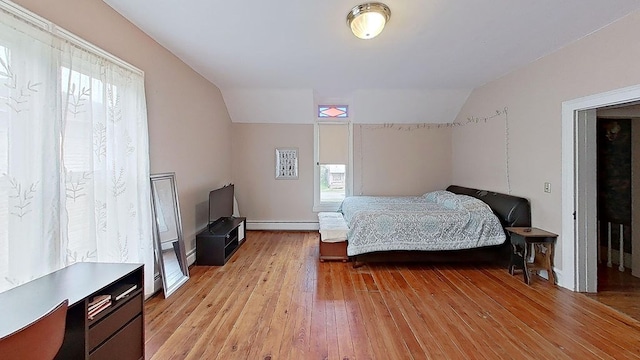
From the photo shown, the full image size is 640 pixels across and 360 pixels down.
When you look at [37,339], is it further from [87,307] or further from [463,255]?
[463,255]

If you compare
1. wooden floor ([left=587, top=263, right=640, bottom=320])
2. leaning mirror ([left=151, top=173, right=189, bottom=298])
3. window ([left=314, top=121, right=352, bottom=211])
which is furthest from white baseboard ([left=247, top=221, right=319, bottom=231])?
wooden floor ([left=587, top=263, right=640, bottom=320])

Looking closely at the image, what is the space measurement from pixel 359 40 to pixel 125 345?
315cm

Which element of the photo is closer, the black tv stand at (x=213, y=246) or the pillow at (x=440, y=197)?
the black tv stand at (x=213, y=246)

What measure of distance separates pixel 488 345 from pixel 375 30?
8.72 ft

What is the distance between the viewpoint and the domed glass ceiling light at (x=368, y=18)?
89.9 inches

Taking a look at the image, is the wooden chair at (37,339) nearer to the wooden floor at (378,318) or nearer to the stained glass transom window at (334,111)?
the wooden floor at (378,318)

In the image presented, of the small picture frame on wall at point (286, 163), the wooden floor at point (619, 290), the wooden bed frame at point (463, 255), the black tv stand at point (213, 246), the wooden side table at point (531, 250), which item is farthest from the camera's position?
the small picture frame on wall at point (286, 163)

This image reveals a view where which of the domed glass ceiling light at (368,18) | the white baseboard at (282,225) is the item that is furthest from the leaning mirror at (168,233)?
the white baseboard at (282,225)

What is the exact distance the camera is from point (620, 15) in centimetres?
246

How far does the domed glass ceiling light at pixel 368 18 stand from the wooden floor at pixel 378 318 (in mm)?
2511

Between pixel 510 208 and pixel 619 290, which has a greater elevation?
pixel 510 208

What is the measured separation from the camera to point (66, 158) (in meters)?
1.92

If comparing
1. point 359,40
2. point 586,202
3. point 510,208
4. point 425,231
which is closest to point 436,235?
point 425,231

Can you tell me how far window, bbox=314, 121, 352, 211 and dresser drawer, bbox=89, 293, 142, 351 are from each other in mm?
4383
